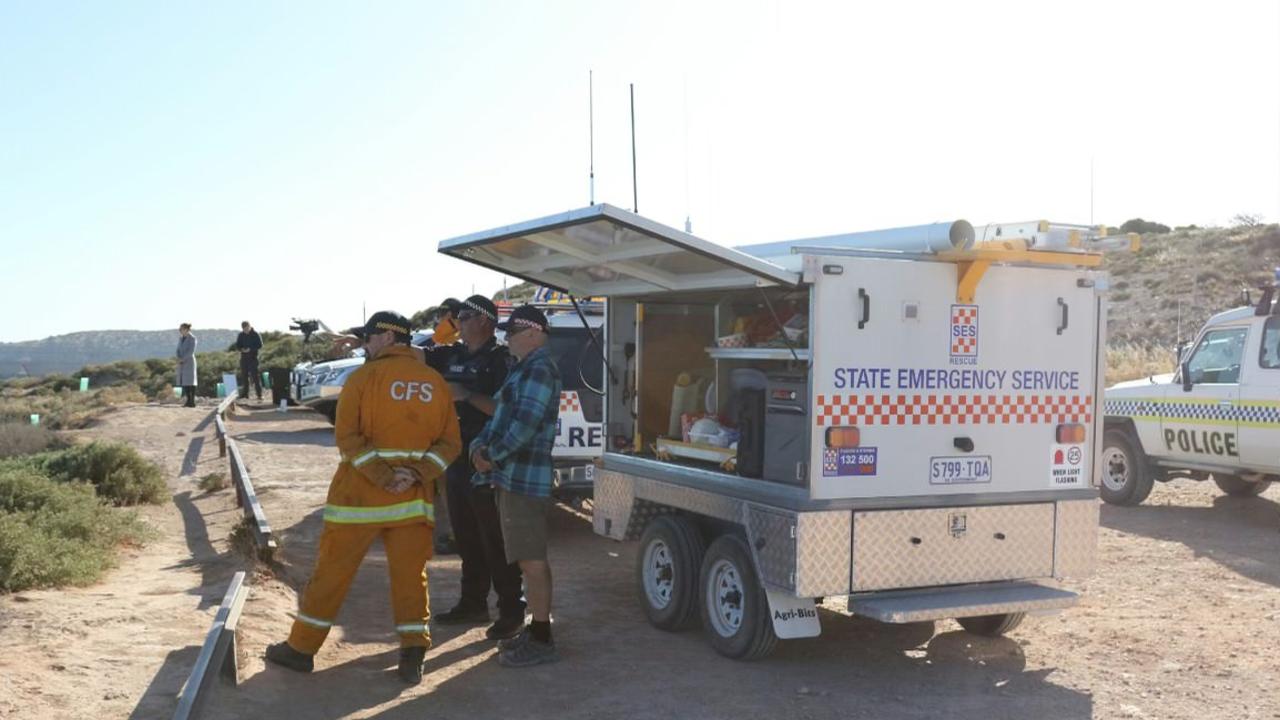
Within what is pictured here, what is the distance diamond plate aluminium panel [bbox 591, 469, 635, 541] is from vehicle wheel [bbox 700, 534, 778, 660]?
1.06m

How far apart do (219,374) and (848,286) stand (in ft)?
116

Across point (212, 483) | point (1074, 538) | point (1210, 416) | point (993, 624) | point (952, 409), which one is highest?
point (952, 409)

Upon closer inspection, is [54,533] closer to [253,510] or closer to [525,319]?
[253,510]

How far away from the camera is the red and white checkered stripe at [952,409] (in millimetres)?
6184

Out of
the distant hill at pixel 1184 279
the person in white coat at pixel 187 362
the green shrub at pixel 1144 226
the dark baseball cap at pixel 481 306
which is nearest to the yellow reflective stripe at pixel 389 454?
the dark baseball cap at pixel 481 306

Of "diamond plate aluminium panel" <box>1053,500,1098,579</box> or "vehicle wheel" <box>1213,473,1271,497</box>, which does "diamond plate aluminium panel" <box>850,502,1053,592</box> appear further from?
"vehicle wheel" <box>1213,473,1271,497</box>

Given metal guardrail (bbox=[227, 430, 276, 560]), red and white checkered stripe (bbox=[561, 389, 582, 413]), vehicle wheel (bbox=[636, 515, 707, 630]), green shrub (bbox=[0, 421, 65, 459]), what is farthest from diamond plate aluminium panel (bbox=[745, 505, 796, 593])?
green shrub (bbox=[0, 421, 65, 459])

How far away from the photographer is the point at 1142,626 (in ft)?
25.0

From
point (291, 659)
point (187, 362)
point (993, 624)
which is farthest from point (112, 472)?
point (187, 362)

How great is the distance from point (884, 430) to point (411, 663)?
2736mm

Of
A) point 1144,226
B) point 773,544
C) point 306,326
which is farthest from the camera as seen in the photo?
point 1144,226

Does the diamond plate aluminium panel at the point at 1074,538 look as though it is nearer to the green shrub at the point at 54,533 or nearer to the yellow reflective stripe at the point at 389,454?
the yellow reflective stripe at the point at 389,454

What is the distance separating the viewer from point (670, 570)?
7.51m

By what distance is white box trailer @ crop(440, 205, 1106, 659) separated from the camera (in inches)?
241
